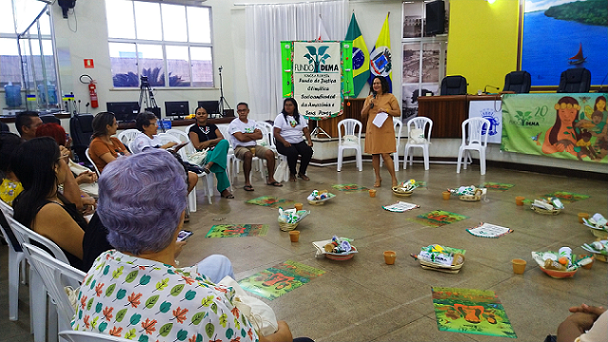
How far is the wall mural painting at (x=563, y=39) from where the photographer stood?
24.9 feet

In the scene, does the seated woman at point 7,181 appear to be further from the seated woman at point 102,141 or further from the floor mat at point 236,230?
the floor mat at point 236,230

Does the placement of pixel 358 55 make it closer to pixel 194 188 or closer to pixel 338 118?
pixel 338 118

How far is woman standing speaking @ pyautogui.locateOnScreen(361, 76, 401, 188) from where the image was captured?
16.8 feet

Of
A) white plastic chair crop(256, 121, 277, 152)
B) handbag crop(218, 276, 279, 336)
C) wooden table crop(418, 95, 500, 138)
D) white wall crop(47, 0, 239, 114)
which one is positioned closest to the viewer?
handbag crop(218, 276, 279, 336)

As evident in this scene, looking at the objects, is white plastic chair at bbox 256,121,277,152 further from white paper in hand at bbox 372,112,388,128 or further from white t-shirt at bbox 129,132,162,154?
white t-shirt at bbox 129,132,162,154

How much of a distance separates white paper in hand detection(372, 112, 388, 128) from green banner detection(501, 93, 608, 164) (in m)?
2.50

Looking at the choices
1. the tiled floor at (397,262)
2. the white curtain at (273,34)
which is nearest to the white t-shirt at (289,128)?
the tiled floor at (397,262)

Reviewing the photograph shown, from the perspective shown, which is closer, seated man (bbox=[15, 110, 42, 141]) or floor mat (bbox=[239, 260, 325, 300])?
floor mat (bbox=[239, 260, 325, 300])

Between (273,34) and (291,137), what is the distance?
4.29 metres

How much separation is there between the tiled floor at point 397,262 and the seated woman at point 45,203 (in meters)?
0.76

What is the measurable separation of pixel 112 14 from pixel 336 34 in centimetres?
482

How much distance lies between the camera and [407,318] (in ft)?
7.30

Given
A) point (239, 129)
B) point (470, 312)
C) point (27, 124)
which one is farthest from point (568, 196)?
point (27, 124)

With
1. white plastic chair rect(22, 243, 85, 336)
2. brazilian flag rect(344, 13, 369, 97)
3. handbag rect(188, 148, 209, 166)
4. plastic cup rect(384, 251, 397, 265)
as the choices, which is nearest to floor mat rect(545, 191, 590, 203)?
plastic cup rect(384, 251, 397, 265)
